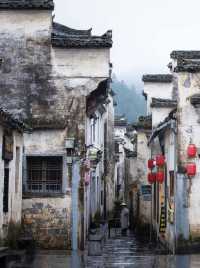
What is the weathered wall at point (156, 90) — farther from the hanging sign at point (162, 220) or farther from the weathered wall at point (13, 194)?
the weathered wall at point (13, 194)

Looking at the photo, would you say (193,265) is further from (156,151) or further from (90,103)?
(156,151)

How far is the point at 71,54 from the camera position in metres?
25.5

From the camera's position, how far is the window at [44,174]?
2545 cm

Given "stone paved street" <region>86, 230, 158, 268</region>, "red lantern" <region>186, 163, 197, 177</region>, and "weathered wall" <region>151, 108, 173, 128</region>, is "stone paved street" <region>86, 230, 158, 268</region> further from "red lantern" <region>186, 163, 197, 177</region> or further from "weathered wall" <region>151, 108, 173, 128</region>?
"weathered wall" <region>151, 108, 173, 128</region>

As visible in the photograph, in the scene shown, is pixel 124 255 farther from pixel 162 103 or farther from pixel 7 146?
pixel 162 103

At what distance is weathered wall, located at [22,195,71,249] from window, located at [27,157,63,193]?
66 centimetres

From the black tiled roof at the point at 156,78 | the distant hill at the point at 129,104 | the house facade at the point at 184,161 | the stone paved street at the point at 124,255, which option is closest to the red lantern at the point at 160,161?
the house facade at the point at 184,161

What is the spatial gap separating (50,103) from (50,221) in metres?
4.58

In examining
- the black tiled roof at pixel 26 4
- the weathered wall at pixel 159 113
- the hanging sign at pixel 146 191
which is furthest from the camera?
the hanging sign at pixel 146 191

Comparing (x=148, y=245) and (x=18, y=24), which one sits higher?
(x=18, y=24)

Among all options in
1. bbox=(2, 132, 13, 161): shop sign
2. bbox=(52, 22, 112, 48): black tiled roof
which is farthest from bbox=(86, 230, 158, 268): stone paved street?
bbox=(52, 22, 112, 48): black tiled roof

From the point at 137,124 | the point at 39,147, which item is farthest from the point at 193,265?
the point at 137,124

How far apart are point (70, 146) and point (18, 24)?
529cm

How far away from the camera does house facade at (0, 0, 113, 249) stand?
24.9 meters
